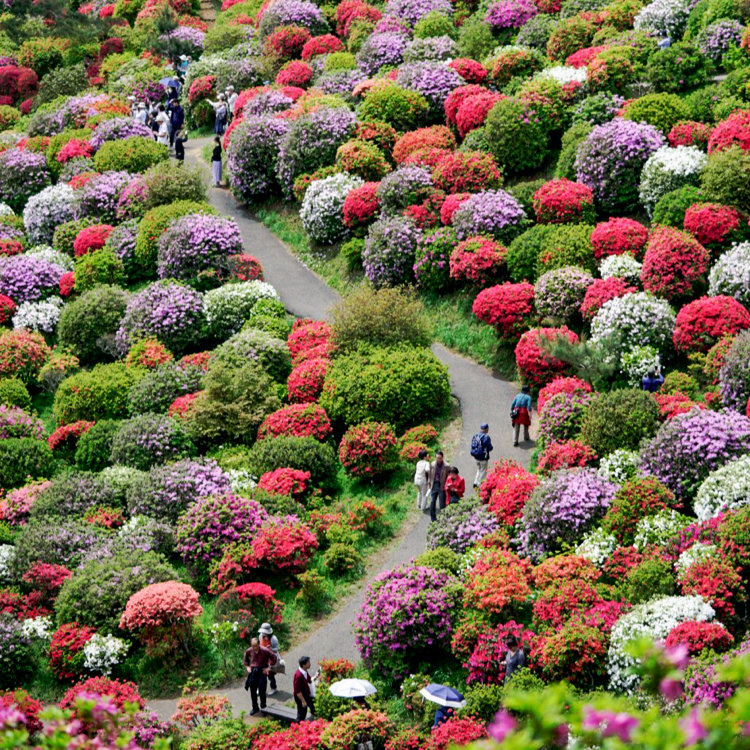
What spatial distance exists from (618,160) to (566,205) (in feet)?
5.61

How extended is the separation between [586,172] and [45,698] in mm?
17516

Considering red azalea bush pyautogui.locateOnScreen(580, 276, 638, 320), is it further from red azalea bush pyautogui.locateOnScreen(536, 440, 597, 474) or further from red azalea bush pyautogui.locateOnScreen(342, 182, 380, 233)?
red azalea bush pyautogui.locateOnScreen(342, 182, 380, 233)

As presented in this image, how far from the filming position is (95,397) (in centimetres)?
3130

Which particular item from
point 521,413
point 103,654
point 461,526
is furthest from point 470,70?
point 103,654

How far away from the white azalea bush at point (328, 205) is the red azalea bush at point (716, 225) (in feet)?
34.3

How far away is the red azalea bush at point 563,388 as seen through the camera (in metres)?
26.4

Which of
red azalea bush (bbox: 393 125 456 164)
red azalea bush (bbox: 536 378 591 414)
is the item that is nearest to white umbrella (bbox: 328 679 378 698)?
red azalea bush (bbox: 536 378 591 414)

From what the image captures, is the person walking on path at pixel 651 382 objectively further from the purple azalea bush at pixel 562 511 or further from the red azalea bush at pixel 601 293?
the purple azalea bush at pixel 562 511

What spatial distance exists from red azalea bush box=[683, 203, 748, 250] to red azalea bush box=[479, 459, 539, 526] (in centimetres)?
732

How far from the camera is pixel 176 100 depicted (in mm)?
45750

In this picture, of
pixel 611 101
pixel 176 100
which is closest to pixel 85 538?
pixel 611 101

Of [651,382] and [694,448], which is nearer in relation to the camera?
[694,448]

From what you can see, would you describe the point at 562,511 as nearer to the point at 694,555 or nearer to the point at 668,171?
the point at 694,555

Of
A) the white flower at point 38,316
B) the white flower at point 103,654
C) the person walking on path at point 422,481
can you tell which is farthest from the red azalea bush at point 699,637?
the white flower at point 38,316
